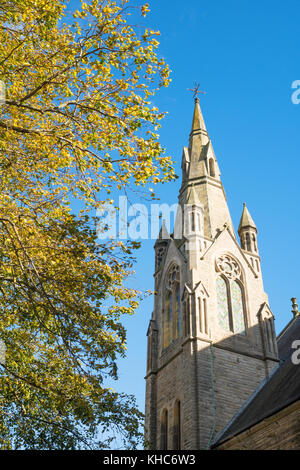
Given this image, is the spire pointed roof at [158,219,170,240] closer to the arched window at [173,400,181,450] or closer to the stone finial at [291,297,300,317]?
the stone finial at [291,297,300,317]

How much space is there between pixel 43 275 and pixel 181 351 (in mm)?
11540

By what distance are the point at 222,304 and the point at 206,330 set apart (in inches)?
92.7

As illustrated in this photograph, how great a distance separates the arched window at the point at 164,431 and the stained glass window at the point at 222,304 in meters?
4.45

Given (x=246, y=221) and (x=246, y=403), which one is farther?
(x=246, y=221)

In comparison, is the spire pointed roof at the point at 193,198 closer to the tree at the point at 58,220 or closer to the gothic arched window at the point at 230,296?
the gothic arched window at the point at 230,296

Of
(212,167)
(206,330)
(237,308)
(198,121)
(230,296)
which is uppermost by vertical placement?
(198,121)

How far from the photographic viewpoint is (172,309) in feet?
75.4

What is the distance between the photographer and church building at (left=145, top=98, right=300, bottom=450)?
17766mm

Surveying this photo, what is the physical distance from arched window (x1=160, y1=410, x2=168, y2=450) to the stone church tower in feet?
0.12

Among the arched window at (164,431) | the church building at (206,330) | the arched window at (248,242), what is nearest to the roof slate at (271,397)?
the church building at (206,330)

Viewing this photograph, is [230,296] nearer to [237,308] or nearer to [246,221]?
[237,308]

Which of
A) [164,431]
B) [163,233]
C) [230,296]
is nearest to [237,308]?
[230,296]

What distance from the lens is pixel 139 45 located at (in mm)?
10055

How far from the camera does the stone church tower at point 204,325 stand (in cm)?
1805
